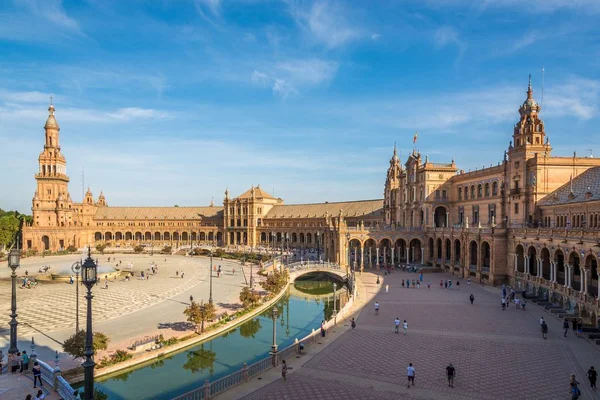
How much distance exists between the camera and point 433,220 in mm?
76375

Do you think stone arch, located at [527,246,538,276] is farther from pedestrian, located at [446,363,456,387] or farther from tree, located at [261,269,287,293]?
pedestrian, located at [446,363,456,387]

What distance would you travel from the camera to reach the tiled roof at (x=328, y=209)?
357ft

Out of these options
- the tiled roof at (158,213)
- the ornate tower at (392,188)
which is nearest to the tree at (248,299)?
the ornate tower at (392,188)

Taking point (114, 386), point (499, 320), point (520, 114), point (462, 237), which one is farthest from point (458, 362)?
point (520, 114)

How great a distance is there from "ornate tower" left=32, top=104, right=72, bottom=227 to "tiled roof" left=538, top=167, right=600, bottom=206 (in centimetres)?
11032

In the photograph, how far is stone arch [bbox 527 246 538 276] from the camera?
50553mm

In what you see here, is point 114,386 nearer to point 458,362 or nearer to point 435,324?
point 458,362

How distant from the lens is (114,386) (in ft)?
89.2

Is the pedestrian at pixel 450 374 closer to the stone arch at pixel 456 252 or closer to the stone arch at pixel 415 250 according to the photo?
the stone arch at pixel 456 252

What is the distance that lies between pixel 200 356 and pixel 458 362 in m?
18.2

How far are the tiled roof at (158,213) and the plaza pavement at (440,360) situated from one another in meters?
105

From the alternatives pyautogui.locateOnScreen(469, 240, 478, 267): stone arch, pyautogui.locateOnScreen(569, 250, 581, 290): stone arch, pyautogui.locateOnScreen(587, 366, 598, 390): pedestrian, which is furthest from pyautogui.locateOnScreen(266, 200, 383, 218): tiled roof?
pyautogui.locateOnScreen(587, 366, 598, 390): pedestrian

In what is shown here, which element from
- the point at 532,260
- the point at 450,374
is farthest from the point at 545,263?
the point at 450,374

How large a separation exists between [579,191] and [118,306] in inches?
2067
